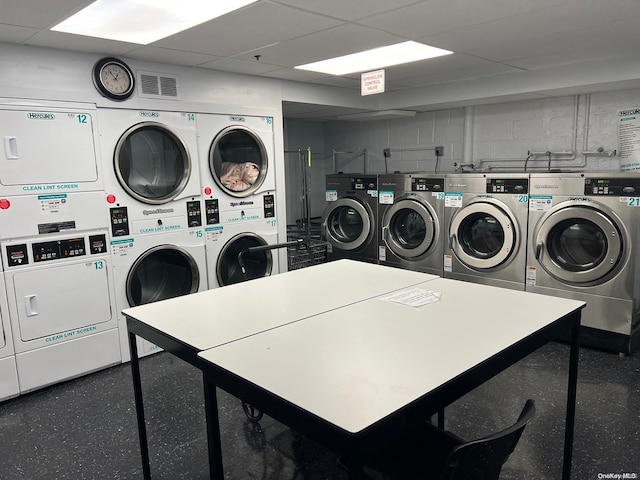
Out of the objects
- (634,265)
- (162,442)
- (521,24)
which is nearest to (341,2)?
(521,24)

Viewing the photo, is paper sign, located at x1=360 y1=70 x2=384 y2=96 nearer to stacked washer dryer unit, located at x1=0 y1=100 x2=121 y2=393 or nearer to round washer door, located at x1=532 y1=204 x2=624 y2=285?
round washer door, located at x1=532 y1=204 x2=624 y2=285

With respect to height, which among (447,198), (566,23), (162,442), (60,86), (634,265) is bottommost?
(162,442)

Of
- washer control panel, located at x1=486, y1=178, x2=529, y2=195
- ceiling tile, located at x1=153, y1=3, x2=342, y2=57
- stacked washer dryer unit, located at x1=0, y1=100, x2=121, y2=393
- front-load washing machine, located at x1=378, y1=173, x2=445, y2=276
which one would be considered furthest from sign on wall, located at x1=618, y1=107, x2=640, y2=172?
stacked washer dryer unit, located at x1=0, y1=100, x2=121, y2=393

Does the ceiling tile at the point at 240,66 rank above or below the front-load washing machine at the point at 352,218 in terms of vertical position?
above

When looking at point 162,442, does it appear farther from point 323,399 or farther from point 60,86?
point 60,86

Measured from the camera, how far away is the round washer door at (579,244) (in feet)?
11.7

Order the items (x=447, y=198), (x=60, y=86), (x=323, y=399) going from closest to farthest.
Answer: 1. (x=323, y=399)
2. (x=60, y=86)
3. (x=447, y=198)

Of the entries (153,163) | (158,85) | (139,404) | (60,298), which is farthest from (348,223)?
(139,404)

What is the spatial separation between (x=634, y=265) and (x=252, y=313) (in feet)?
9.99

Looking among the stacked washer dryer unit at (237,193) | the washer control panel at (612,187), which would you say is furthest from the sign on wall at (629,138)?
the stacked washer dryer unit at (237,193)

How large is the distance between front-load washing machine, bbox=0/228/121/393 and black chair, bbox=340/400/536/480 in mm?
2488

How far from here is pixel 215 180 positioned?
4023 millimetres

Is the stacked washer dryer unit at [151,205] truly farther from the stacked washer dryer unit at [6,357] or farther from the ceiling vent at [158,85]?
the stacked washer dryer unit at [6,357]

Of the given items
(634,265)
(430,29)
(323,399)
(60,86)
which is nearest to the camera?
(323,399)
